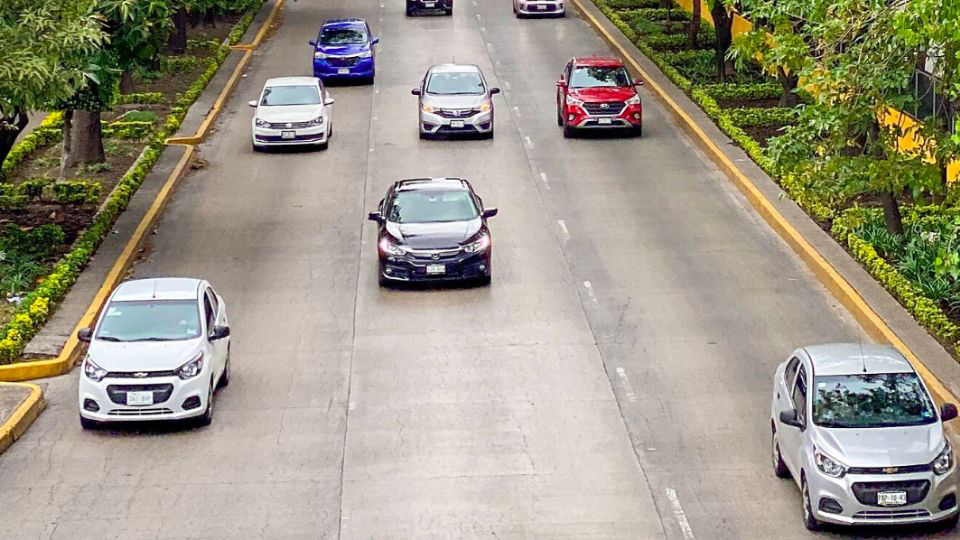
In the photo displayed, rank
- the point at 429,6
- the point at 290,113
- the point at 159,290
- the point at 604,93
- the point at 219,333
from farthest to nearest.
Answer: the point at 429,6
the point at 604,93
the point at 290,113
the point at 159,290
the point at 219,333

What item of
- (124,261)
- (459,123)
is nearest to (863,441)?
(124,261)

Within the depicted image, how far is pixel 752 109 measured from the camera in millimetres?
40125

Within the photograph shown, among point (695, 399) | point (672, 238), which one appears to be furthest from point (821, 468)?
point (672, 238)

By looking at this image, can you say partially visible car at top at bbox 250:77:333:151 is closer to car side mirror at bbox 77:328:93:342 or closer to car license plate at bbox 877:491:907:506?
car side mirror at bbox 77:328:93:342

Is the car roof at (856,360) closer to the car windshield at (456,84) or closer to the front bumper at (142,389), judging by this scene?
the front bumper at (142,389)

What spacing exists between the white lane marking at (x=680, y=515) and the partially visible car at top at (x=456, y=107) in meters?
21.5

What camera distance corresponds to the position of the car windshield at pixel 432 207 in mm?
27234

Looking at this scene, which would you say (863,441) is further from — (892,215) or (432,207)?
(432,207)

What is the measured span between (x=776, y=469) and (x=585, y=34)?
38.6m

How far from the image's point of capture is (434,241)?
87.1ft

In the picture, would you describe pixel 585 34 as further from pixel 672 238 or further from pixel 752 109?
pixel 672 238

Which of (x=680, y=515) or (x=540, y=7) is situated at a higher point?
(x=680, y=515)

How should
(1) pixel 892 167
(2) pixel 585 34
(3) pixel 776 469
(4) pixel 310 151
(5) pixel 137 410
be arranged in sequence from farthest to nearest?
1. (2) pixel 585 34
2. (4) pixel 310 151
3. (1) pixel 892 167
4. (5) pixel 137 410
5. (3) pixel 776 469

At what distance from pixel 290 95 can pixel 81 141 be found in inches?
223
